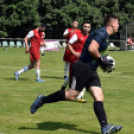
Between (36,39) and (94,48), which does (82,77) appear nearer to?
(94,48)

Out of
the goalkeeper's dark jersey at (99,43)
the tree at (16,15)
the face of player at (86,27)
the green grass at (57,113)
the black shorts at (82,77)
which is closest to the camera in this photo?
the goalkeeper's dark jersey at (99,43)

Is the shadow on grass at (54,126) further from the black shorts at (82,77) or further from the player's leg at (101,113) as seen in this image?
the black shorts at (82,77)

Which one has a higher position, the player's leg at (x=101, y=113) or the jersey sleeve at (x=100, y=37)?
the jersey sleeve at (x=100, y=37)

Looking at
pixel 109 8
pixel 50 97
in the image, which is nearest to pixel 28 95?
pixel 50 97

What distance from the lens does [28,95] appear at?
991 cm

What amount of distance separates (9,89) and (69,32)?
237 cm

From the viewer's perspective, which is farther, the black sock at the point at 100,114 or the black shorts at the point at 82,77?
the black shorts at the point at 82,77

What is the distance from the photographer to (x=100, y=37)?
5789 mm

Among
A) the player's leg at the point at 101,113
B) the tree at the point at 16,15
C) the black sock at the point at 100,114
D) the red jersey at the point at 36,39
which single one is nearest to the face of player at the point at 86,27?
the player's leg at the point at 101,113

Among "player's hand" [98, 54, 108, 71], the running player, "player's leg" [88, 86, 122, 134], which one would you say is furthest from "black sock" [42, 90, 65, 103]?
"player's hand" [98, 54, 108, 71]

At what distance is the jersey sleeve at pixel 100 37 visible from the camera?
227 inches

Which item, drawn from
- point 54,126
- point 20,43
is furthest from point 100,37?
point 20,43

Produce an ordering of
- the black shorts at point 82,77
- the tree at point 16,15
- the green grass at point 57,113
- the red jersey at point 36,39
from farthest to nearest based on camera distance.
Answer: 1. the tree at point 16,15
2. the red jersey at point 36,39
3. the green grass at point 57,113
4. the black shorts at point 82,77

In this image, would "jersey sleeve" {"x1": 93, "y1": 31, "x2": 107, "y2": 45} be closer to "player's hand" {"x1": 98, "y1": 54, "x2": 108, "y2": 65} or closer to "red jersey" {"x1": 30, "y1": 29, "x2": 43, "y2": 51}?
"player's hand" {"x1": 98, "y1": 54, "x2": 108, "y2": 65}
